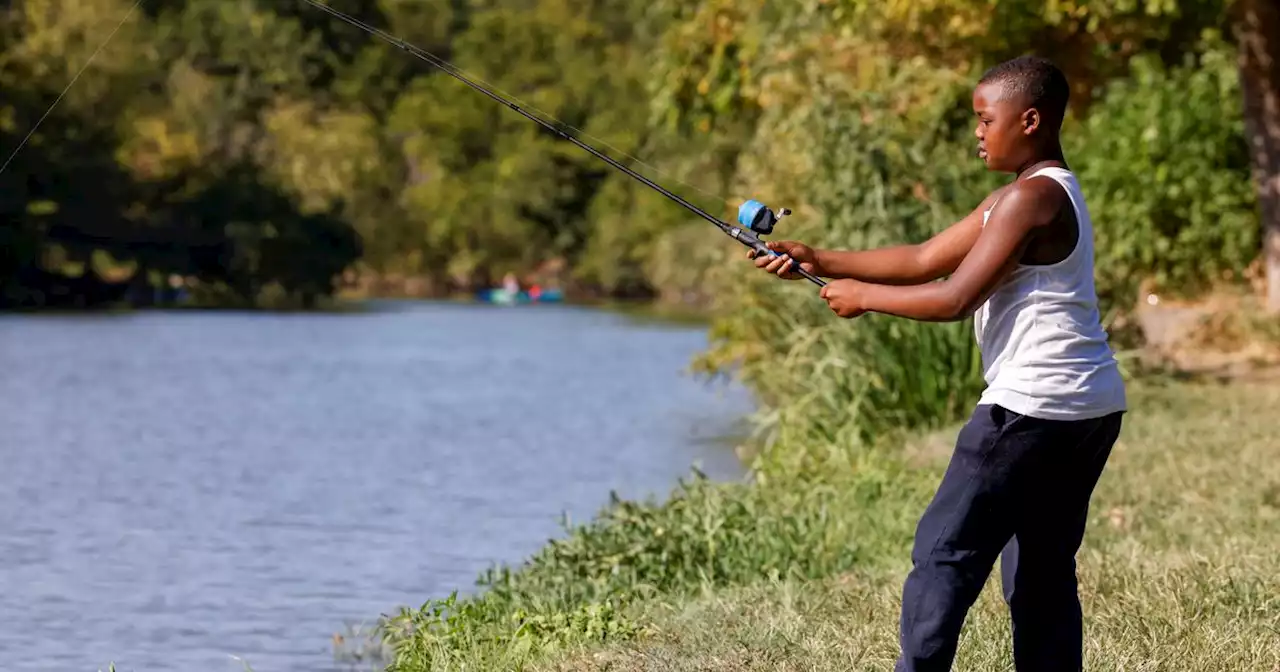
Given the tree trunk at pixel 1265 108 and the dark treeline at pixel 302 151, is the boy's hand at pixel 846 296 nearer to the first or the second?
the tree trunk at pixel 1265 108

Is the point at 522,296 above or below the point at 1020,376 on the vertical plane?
above

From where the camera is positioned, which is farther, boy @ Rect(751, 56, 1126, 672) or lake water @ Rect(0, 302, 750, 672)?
lake water @ Rect(0, 302, 750, 672)

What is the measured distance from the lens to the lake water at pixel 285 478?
11.0 meters

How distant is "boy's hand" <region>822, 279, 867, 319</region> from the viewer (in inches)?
213

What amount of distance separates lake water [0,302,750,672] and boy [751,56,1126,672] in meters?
4.67

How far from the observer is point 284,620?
1081 cm

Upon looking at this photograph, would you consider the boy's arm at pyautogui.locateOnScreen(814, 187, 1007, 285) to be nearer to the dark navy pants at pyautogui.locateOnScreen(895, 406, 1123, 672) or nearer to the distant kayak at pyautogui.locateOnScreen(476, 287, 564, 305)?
the dark navy pants at pyautogui.locateOnScreen(895, 406, 1123, 672)

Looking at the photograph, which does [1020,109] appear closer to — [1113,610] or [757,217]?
[757,217]

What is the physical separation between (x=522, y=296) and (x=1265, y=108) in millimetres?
74825

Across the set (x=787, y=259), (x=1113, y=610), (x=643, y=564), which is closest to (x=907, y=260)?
(x=787, y=259)

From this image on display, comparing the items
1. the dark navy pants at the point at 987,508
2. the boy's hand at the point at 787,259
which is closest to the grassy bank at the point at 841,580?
the dark navy pants at the point at 987,508

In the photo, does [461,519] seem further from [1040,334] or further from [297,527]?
[1040,334]

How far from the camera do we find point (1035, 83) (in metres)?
5.43

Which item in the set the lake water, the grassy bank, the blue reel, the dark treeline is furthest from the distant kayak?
the blue reel
